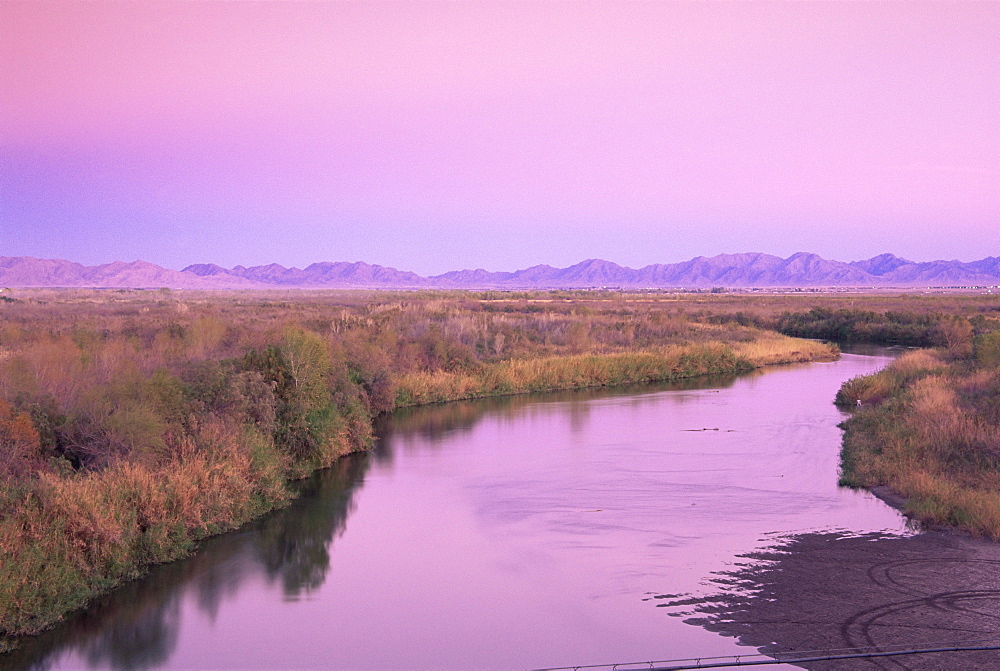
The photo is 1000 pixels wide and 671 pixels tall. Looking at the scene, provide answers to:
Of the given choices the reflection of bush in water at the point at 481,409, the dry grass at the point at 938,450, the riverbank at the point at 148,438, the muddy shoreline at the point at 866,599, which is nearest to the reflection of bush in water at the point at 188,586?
the riverbank at the point at 148,438

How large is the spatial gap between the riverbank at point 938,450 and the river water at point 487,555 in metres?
0.77

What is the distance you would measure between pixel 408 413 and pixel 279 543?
13.9 meters

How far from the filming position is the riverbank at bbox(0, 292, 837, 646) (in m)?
11.8

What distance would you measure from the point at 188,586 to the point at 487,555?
192 inches

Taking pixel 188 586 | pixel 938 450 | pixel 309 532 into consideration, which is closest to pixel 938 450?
pixel 938 450

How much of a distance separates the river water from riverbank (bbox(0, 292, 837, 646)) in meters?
0.54

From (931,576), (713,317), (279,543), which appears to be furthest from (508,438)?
(713,317)

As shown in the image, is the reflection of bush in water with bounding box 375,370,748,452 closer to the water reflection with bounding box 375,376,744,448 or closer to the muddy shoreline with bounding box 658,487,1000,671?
the water reflection with bounding box 375,376,744,448

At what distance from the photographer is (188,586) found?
1308 centimetres

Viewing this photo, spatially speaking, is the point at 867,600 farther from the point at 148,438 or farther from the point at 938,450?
the point at 148,438

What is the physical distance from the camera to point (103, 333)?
28.3 m

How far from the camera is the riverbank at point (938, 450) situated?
15.1 metres

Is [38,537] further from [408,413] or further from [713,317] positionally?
[713,317]

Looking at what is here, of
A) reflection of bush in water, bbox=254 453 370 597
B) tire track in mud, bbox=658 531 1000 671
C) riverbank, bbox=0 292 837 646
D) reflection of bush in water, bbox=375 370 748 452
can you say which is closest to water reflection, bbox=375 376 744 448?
reflection of bush in water, bbox=375 370 748 452
